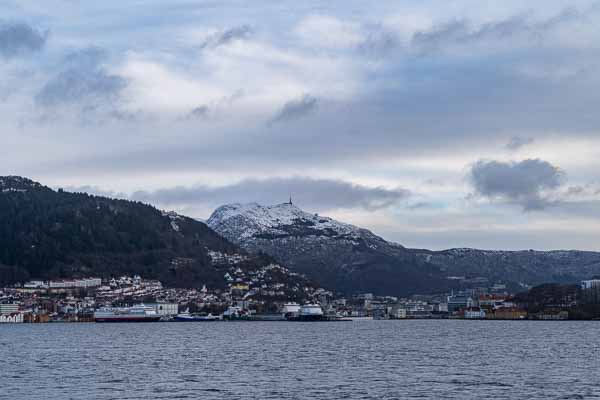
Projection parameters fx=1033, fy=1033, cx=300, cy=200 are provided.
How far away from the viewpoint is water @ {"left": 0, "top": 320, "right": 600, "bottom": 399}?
58125 millimetres

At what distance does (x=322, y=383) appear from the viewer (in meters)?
62.9

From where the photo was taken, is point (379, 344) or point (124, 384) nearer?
point (124, 384)

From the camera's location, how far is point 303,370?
238ft

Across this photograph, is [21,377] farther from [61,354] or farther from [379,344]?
[379,344]

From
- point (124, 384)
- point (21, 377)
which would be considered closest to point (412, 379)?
point (124, 384)

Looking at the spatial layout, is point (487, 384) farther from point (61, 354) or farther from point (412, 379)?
point (61, 354)

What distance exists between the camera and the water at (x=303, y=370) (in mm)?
58125

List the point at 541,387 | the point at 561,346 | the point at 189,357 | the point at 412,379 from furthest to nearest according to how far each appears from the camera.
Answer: the point at 561,346 < the point at 189,357 < the point at 412,379 < the point at 541,387

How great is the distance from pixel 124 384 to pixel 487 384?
71.8 ft

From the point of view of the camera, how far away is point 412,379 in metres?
65.2

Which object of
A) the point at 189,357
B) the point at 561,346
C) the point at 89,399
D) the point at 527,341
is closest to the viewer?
A: the point at 89,399

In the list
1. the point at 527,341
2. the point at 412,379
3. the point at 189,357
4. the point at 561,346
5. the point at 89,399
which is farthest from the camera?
the point at 527,341

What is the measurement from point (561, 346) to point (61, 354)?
160 feet

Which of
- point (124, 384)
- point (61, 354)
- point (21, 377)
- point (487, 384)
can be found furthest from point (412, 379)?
point (61, 354)
